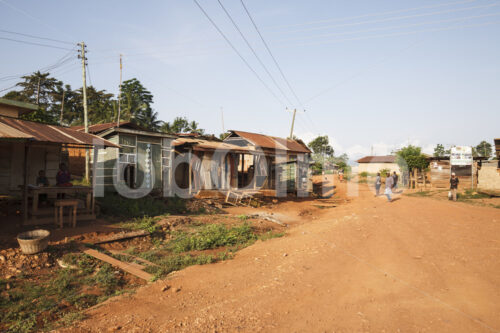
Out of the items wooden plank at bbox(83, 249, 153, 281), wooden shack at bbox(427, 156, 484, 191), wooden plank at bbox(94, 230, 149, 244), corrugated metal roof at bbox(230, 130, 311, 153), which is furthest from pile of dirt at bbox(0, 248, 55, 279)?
wooden shack at bbox(427, 156, 484, 191)

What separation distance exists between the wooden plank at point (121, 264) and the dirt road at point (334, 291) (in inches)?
26.7

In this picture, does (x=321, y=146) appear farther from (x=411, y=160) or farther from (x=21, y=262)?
(x=21, y=262)

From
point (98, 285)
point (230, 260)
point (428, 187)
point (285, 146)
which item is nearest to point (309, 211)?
point (285, 146)

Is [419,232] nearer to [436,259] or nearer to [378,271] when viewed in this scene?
[436,259]

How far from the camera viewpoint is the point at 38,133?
9047 millimetres

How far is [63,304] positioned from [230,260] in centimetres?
355

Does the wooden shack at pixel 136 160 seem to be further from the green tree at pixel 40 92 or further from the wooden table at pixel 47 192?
the green tree at pixel 40 92

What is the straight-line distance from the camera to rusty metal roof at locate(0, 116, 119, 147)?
26.2 feet

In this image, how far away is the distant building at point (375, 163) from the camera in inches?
2192

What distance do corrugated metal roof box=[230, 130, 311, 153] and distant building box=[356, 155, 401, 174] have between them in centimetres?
3724

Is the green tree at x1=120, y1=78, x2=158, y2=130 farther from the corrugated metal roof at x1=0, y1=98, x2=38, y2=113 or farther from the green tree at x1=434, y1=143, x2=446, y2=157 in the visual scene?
the green tree at x1=434, y1=143, x2=446, y2=157

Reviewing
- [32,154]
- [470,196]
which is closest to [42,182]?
[32,154]

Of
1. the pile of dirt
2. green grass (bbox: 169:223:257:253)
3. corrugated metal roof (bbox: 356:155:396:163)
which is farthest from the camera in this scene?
corrugated metal roof (bbox: 356:155:396:163)

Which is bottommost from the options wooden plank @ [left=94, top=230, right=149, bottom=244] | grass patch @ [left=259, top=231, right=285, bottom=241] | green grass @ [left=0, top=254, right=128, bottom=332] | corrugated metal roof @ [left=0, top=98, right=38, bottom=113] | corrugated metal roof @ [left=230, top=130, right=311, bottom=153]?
green grass @ [left=0, top=254, right=128, bottom=332]
